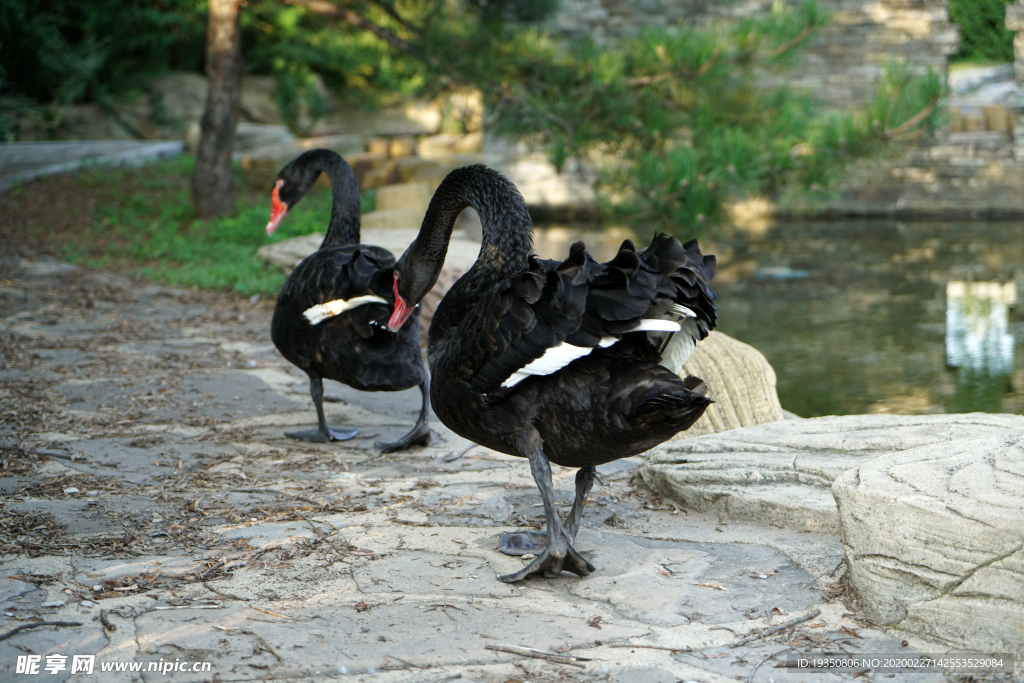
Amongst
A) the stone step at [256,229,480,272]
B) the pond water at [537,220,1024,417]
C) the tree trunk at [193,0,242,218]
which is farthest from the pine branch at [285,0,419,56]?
the pond water at [537,220,1024,417]

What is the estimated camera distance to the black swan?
12.4 ft

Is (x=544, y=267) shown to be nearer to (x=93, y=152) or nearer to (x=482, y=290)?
(x=482, y=290)

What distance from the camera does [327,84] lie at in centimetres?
1838

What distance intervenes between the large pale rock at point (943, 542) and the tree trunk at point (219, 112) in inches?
332

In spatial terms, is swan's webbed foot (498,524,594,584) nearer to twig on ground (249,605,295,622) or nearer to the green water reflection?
twig on ground (249,605,295,622)

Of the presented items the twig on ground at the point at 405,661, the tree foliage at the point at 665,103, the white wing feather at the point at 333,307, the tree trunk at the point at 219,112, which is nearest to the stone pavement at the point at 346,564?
the twig on ground at the point at 405,661

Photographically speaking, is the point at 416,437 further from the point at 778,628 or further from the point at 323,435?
the point at 778,628

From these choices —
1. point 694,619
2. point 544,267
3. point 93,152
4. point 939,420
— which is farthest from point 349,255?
point 93,152

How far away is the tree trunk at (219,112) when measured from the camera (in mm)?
9172

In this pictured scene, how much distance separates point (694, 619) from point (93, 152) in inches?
536

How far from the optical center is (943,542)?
88.6 inches

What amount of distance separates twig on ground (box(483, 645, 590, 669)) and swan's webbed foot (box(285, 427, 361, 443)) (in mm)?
2009

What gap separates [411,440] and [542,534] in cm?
116

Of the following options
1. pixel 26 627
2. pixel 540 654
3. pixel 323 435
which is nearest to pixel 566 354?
pixel 540 654
